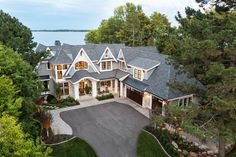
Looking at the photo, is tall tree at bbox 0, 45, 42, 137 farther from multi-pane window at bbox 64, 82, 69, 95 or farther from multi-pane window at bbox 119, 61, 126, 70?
multi-pane window at bbox 119, 61, 126, 70

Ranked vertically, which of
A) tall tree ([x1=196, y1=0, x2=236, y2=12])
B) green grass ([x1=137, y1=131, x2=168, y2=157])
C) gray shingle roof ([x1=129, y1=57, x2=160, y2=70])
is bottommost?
green grass ([x1=137, y1=131, x2=168, y2=157])

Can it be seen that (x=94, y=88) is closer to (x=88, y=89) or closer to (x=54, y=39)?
(x=88, y=89)

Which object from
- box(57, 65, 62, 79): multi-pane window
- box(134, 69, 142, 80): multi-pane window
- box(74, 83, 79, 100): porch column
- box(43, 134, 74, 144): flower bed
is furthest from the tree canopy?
box(43, 134, 74, 144): flower bed

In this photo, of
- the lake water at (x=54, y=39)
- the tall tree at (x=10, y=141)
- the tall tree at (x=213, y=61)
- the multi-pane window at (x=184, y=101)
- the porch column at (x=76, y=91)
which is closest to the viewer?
the tall tree at (x=10, y=141)

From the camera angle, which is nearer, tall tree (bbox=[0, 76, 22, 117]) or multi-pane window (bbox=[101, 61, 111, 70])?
tall tree (bbox=[0, 76, 22, 117])

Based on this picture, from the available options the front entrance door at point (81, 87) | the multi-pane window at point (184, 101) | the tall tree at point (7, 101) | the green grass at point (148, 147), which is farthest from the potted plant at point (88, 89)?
the tall tree at point (7, 101)

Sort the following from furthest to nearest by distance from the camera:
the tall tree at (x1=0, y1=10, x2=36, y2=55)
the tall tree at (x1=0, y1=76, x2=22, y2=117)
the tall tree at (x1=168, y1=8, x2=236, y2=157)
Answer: the tall tree at (x1=0, y1=10, x2=36, y2=55), the tall tree at (x1=168, y1=8, x2=236, y2=157), the tall tree at (x1=0, y1=76, x2=22, y2=117)

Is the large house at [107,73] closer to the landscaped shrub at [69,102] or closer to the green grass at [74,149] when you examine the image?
the landscaped shrub at [69,102]
